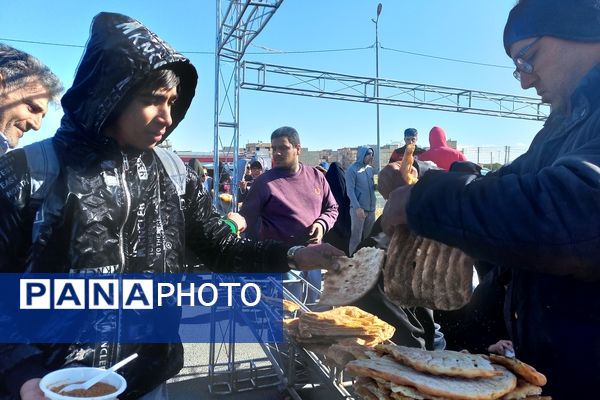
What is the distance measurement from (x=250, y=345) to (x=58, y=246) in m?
4.09

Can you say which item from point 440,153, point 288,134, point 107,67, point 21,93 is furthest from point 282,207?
point 107,67

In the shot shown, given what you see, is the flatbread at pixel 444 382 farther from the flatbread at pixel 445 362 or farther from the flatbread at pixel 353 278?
the flatbread at pixel 353 278

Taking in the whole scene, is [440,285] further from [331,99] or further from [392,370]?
[331,99]

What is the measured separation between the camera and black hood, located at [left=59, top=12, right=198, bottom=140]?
1.40 metres

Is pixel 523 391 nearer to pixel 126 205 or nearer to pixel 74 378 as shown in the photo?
pixel 74 378

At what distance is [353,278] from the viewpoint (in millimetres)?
1945

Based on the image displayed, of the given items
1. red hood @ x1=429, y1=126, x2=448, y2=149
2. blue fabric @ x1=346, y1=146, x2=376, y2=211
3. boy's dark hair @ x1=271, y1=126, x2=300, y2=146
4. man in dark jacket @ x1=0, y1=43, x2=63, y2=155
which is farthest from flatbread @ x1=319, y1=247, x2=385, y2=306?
blue fabric @ x1=346, y1=146, x2=376, y2=211

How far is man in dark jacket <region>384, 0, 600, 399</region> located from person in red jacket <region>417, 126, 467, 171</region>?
12.5 feet

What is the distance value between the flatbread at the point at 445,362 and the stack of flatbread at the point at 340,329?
1068 mm

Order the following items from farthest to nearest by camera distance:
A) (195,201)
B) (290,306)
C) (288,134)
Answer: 1. (288,134)
2. (290,306)
3. (195,201)

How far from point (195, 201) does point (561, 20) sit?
147 centimetres

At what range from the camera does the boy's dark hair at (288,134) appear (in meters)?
4.80

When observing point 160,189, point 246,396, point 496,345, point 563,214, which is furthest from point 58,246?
point 246,396

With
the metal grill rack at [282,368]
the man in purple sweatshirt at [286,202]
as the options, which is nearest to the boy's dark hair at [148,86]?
the metal grill rack at [282,368]
